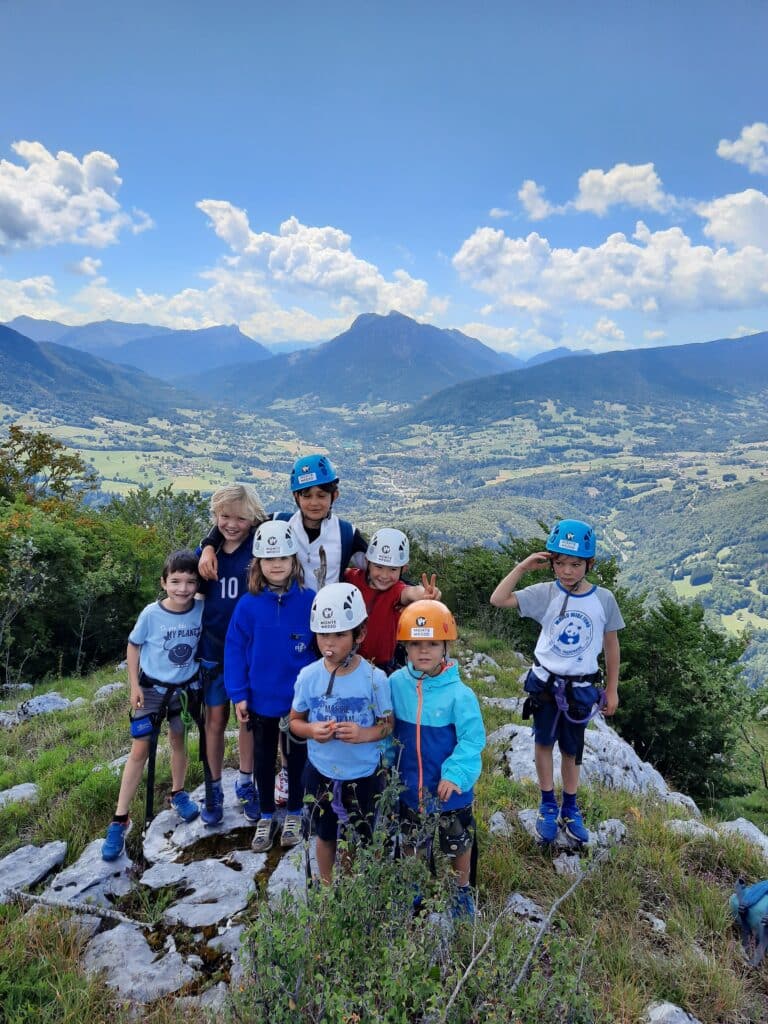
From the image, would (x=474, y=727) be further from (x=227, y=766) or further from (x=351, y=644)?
(x=227, y=766)

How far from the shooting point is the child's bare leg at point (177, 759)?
14.1 feet

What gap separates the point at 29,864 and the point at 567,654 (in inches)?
170

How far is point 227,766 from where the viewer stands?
5309mm

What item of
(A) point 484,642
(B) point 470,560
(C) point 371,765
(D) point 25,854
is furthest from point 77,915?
(B) point 470,560

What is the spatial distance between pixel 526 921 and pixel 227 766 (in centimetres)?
332

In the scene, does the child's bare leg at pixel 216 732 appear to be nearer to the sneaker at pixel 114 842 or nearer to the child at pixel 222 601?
the child at pixel 222 601

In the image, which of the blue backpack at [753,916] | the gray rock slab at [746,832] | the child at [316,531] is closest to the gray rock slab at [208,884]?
the child at [316,531]

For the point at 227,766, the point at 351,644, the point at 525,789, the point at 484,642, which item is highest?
the point at 351,644

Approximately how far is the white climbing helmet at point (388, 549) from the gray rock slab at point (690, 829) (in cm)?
334

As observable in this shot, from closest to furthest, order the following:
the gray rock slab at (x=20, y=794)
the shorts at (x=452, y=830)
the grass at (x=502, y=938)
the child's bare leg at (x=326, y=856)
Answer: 1. the grass at (x=502, y=938)
2. the shorts at (x=452, y=830)
3. the child's bare leg at (x=326, y=856)
4. the gray rock slab at (x=20, y=794)

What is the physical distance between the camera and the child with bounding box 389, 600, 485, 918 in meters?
3.01

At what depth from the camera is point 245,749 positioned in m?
4.28

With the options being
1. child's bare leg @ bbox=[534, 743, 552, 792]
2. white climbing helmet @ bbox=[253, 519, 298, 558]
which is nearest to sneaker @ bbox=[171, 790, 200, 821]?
white climbing helmet @ bbox=[253, 519, 298, 558]

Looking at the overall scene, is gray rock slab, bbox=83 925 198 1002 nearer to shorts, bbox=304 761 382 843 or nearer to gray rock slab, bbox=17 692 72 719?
shorts, bbox=304 761 382 843
